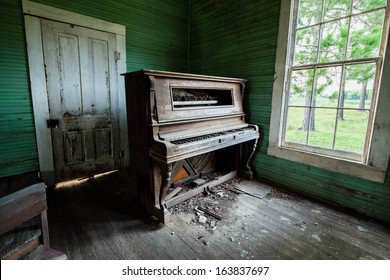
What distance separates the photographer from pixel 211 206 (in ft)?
8.06

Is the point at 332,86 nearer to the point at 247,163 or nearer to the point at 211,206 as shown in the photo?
the point at 247,163

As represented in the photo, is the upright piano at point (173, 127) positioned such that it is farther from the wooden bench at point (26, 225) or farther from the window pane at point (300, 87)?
the wooden bench at point (26, 225)

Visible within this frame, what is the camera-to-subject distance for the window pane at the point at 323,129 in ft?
8.07

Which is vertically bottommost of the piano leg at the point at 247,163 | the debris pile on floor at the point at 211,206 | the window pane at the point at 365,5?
the debris pile on floor at the point at 211,206

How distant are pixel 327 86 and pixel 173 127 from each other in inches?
75.1

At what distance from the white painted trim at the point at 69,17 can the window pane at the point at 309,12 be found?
8.35ft

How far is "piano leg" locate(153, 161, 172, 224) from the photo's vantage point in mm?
1994

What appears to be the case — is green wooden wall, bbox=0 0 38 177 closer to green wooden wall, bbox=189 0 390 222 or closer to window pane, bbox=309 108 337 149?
green wooden wall, bbox=189 0 390 222


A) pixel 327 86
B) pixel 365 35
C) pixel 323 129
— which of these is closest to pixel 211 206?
pixel 323 129

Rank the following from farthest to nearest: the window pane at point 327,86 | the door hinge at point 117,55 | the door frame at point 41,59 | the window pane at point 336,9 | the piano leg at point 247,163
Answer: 1. the door hinge at point 117,55
2. the piano leg at point 247,163
3. the door frame at point 41,59
4. the window pane at point 327,86
5. the window pane at point 336,9

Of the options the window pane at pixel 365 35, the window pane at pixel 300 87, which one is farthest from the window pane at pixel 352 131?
the window pane at pixel 365 35

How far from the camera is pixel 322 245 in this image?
6.11 ft

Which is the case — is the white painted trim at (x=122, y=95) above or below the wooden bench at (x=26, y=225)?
above
